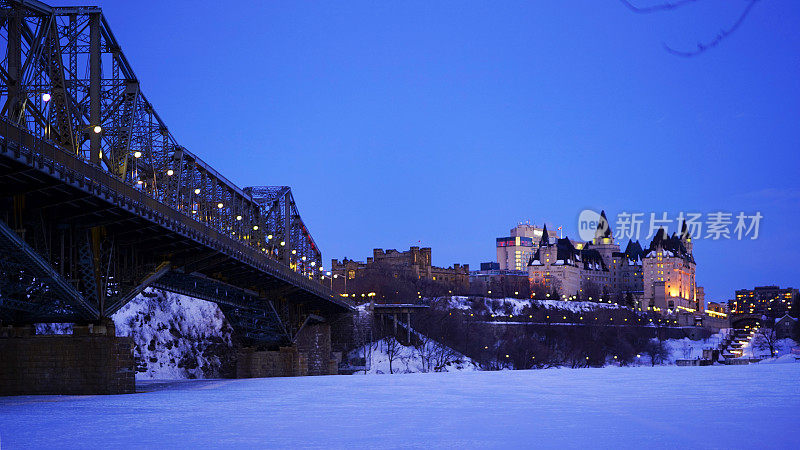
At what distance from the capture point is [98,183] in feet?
131

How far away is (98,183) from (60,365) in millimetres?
9337

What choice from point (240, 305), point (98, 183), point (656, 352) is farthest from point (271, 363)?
point (656, 352)

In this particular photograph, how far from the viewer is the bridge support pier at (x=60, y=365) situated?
140 ft

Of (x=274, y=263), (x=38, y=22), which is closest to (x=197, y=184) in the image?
(x=274, y=263)

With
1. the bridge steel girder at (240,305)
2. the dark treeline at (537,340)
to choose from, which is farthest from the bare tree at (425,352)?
the bridge steel girder at (240,305)

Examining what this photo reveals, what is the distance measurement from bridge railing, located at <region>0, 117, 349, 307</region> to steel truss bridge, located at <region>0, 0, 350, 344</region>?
0.21ft

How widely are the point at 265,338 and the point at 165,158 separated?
34602mm

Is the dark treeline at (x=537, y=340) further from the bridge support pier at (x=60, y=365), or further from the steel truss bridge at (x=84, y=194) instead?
→ the bridge support pier at (x=60, y=365)

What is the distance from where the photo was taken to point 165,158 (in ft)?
200

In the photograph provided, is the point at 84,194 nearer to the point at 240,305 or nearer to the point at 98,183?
the point at 98,183

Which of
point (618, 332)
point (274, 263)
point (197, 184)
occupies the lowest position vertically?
point (618, 332)

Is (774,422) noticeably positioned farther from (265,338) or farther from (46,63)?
(265,338)

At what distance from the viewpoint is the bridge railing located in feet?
110

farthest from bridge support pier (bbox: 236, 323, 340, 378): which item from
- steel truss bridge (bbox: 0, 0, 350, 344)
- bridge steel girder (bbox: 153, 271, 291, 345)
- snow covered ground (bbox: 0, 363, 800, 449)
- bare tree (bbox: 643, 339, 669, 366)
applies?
bare tree (bbox: 643, 339, 669, 366)
